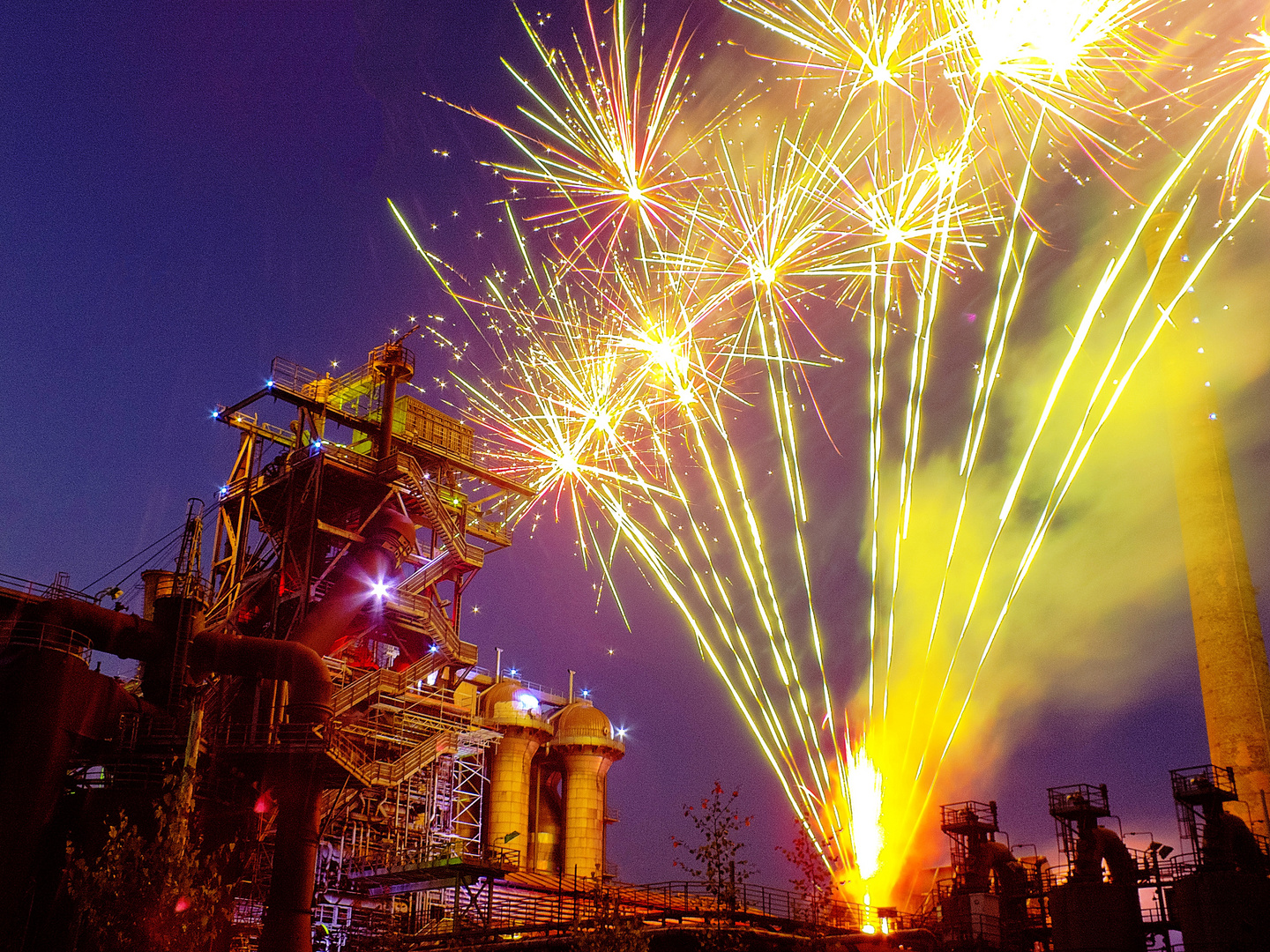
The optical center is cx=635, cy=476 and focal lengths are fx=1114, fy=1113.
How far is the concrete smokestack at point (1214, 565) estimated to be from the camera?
45938 millimetres

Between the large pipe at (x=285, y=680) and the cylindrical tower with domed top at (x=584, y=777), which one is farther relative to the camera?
the cylindrical tower with domed top at (x=584, y=777)

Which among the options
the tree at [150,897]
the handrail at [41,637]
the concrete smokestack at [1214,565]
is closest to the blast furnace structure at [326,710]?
Result: the handrail at [41,637]

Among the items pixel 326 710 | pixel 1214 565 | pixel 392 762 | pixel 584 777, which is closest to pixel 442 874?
pixel 326 710

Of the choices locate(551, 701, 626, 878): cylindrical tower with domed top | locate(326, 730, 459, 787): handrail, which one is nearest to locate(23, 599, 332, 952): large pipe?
locate(326, 730, 459, 787): handrail

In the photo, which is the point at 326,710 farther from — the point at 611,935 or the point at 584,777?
the point at 584,777

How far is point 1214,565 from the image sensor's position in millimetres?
48344

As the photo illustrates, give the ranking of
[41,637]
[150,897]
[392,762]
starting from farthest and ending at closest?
1. [392,762]
2. [41,637]
3. [150,897]

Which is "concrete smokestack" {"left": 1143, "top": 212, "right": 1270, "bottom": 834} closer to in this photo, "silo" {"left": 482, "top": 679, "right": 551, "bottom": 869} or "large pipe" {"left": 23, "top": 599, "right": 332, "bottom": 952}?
"silo" {"left": 482, "top": 679, "right": 551, "bottom": 869}

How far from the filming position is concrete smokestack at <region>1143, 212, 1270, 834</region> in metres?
45.9

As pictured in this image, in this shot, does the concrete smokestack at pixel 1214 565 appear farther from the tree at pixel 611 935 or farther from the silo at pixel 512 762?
the silo at pixel 512 762

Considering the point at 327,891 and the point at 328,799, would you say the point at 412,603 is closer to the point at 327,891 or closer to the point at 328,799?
the point at 328,799

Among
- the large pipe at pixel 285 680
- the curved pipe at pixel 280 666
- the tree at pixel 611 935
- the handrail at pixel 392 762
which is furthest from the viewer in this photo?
the handrail at pixel 392 762

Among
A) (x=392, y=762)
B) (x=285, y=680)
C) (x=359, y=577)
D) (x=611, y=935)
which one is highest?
(x=359, y=577)

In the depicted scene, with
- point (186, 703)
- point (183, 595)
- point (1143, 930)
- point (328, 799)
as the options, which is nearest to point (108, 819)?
point (186, 703)
